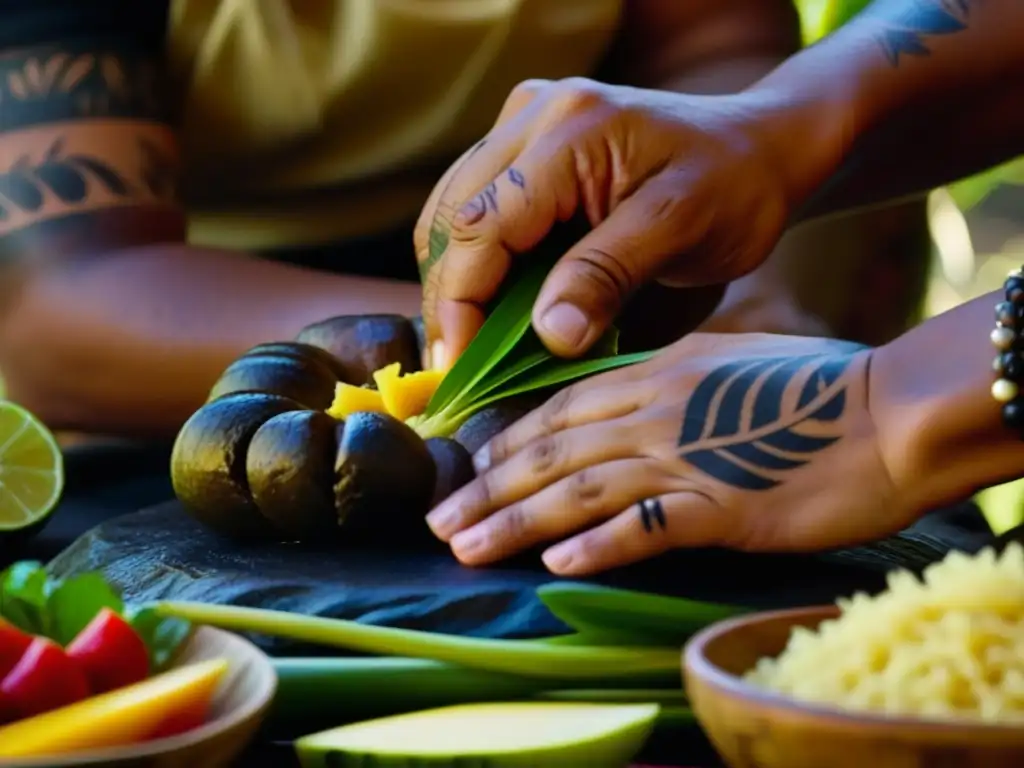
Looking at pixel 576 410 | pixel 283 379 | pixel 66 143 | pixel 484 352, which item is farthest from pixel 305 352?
pixel 66 143

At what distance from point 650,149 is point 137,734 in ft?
2.67

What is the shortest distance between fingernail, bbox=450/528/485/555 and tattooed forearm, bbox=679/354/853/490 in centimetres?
17

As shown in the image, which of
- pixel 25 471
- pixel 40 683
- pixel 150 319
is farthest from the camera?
pixel 150 319

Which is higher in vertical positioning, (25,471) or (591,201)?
(591,201)

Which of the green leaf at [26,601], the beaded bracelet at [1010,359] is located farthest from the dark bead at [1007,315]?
the green leaf at [26,601]

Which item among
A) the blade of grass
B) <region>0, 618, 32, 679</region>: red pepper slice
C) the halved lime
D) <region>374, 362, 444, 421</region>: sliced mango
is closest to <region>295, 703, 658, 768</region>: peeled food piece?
the blade of grass

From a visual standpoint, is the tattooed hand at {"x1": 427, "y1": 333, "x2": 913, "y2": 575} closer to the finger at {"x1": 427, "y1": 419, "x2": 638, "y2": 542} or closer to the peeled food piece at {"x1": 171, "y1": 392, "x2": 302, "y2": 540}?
the finger at {"x1": 427, "y1": 419, "x2": 638, "y2": 542}

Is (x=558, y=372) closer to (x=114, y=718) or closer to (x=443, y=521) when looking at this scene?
(x=443, y=521)

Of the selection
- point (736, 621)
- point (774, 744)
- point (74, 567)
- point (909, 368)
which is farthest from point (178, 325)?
point (774, 744)

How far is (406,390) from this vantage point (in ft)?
4.01

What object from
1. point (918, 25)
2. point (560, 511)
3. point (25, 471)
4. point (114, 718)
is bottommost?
point (25, 471)

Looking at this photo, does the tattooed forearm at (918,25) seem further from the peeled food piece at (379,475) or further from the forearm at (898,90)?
the peeled food piece at (379,475)

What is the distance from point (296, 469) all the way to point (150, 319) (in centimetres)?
80

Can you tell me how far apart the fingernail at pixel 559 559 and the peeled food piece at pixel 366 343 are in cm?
36
